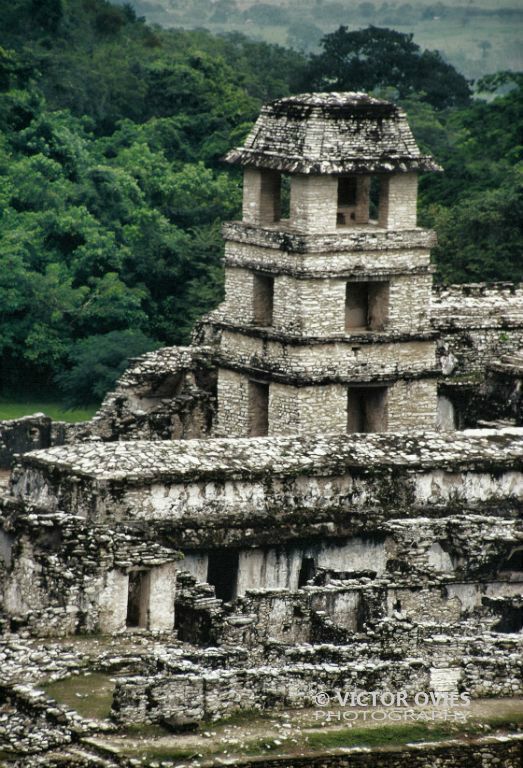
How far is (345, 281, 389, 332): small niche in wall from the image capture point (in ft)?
187

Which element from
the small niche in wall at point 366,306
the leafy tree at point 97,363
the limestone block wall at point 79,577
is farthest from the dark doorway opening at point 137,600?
the leafy tree at point 97,363

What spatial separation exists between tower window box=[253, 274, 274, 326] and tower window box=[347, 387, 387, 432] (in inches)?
77.2

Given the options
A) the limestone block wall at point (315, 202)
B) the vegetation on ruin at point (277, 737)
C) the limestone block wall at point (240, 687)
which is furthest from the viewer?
the limestone block wall at point (315, 202)

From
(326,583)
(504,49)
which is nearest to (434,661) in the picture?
(326,583)

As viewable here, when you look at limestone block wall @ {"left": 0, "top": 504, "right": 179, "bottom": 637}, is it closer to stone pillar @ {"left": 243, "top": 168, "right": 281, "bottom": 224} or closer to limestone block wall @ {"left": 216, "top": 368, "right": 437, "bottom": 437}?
limestone block wall @ {"left": 216, "top": 368, "right": 437, "bottom": 437}

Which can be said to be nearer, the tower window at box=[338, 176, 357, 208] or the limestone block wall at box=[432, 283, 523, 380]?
the tower window at box=[338, 176, 357, 208]

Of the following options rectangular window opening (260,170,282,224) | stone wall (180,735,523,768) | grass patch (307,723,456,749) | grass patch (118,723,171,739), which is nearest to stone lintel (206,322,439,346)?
rectangular window opening (260,170,282,224)

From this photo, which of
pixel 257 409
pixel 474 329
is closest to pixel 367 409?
pixel 257 409

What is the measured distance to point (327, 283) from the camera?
56250mm

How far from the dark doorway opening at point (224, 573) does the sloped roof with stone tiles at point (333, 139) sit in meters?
8.01

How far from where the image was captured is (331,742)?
42562 mm

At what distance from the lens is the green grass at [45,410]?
2653 inches

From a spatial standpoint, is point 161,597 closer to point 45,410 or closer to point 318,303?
point 318,303

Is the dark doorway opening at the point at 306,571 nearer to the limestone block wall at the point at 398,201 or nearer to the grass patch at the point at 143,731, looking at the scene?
the limestone block wall at the point at 398,201
